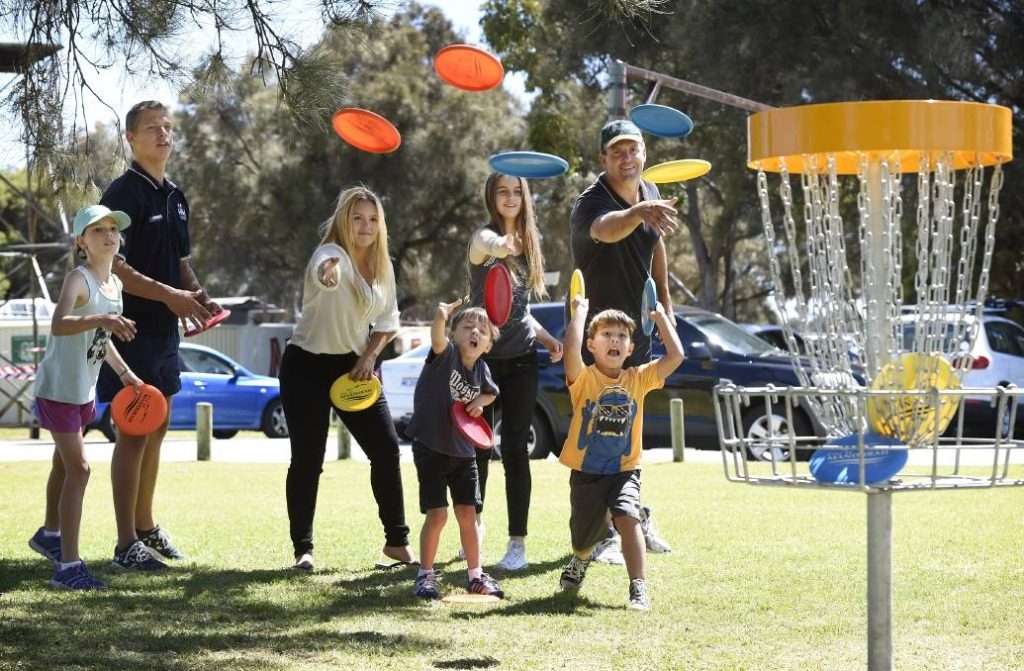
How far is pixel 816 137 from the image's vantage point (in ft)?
10.8

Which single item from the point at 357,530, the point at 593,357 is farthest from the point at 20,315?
the point at 593,357

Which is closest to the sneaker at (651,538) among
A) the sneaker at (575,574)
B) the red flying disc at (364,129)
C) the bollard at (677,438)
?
the sneaker at (575,574)

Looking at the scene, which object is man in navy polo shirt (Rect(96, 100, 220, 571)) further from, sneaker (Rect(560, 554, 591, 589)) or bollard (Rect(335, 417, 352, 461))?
bollard (Rect(335, 417, 352, 461))

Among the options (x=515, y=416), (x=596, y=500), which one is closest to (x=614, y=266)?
(x=515, y=416)

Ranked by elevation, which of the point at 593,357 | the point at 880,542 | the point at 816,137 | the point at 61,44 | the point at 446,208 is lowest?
the point at 880,542

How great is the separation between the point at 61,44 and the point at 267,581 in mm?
2621

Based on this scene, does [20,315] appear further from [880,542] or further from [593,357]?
[880,542]

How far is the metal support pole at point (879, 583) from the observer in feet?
11.1

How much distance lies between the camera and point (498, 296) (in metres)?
6.37

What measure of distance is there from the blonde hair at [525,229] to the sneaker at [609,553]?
132 cm

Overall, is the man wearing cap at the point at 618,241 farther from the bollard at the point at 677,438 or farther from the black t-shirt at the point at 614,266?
the bollard at the point at 677,438

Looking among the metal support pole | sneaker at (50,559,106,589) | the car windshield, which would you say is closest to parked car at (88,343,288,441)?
the car windshield

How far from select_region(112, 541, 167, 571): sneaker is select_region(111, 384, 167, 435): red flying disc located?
0.65 metres

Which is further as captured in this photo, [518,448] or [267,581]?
[518,448]
